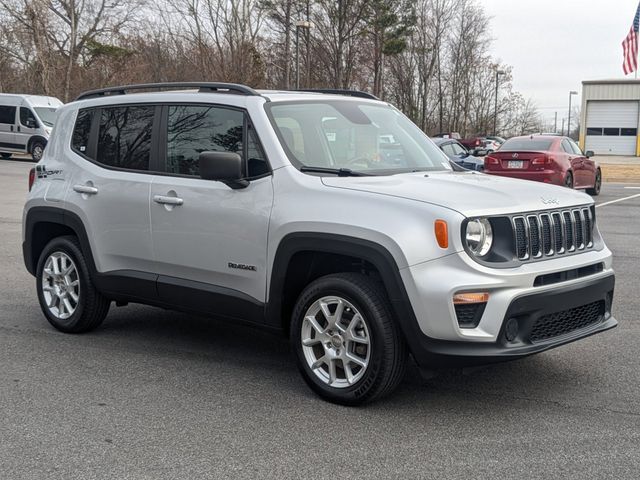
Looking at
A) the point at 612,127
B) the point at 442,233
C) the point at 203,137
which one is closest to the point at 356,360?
the point at 442,233

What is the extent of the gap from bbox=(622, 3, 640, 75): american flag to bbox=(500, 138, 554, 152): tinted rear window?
3513cm

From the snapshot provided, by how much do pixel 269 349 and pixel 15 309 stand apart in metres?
2.67

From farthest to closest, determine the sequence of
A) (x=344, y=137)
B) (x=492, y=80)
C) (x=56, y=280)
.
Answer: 1. (x=492, y=80)
2. (x=56, y=280)
3. (x=344, y=137)

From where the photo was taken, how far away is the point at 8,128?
29984mm

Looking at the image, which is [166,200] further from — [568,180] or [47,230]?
[568,180]

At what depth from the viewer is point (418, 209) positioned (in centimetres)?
436

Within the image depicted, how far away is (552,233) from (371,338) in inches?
48.3

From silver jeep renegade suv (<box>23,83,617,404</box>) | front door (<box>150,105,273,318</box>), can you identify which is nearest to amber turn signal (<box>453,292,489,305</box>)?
silver jeep renegade suv (<box>23,83,617,404</box>)

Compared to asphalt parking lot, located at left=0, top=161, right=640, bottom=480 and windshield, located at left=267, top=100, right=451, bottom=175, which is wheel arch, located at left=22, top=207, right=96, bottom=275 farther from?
windshield, located at left=267, top=100, right=451, bottom=175

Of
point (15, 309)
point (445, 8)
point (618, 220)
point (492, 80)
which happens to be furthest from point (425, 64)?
point (15, 309)

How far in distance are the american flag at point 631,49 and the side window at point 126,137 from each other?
49.4 metres

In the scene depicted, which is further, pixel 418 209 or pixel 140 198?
pixel 140 198

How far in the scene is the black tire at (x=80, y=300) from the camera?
6.18 metres

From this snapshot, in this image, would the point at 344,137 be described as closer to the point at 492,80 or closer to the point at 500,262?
the point at 500,262
